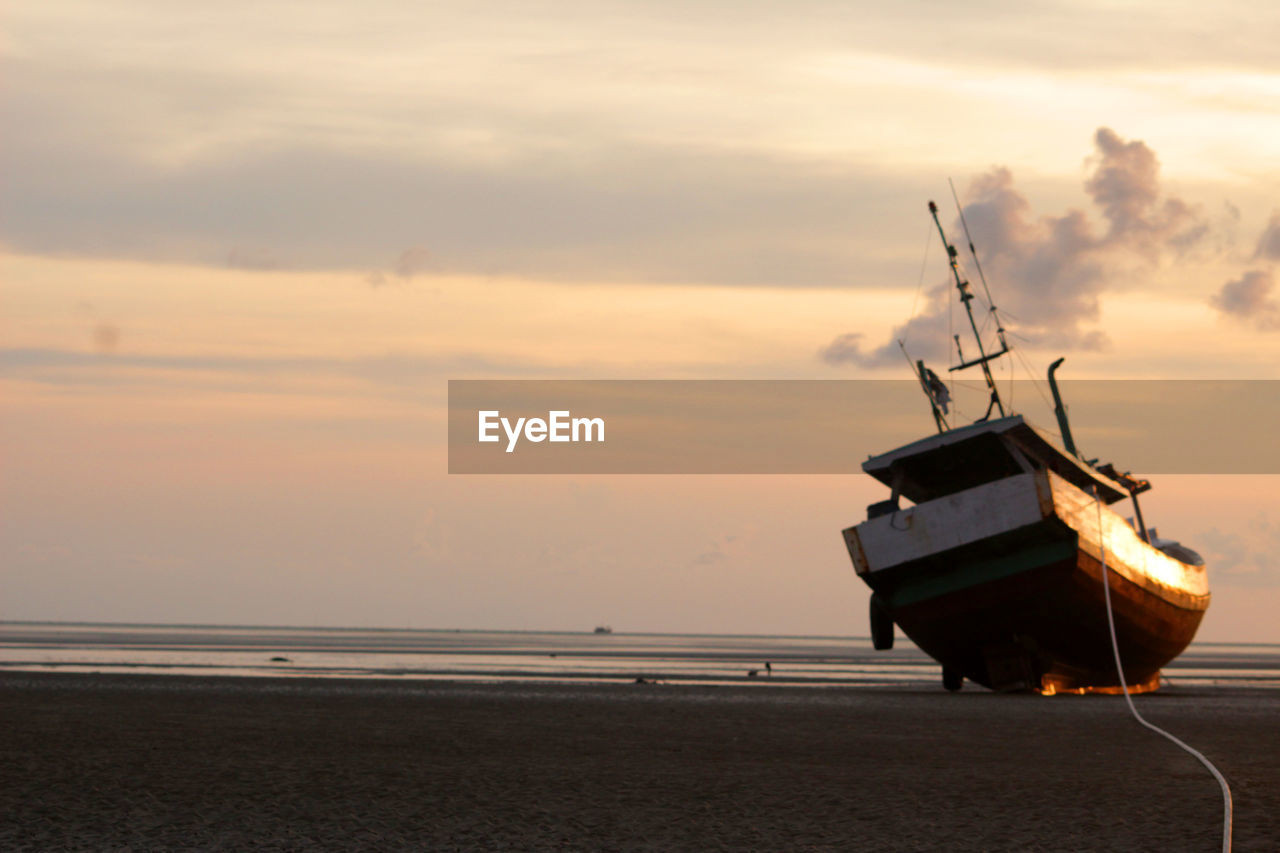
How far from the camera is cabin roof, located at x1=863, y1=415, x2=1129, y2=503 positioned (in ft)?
112

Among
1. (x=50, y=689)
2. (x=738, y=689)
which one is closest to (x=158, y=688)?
(x=50, y=689)

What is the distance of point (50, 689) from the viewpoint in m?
32.1

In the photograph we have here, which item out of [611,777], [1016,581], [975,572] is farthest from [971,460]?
[611,777]

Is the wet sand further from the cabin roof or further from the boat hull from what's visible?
the cabin roof

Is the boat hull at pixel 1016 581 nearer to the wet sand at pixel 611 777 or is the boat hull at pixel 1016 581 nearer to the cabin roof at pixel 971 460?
the cabin roof at pixel 971 460

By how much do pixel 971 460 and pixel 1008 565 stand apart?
11.3ft

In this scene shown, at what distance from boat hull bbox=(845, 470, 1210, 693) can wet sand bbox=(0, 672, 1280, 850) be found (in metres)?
6.07

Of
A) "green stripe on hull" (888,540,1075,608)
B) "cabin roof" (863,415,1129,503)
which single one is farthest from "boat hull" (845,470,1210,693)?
"cabin roof" (863,415,1129,503)

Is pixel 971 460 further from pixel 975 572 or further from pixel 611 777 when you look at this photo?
pixel 611 777

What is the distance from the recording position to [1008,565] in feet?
112

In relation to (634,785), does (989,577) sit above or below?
above

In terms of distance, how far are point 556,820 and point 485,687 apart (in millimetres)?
27552

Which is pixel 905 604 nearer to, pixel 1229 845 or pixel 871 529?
pixel 871 529

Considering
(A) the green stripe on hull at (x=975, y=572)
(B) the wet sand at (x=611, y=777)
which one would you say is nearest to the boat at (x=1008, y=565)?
(A) the green stripe on hull at (x=975, y=572)
